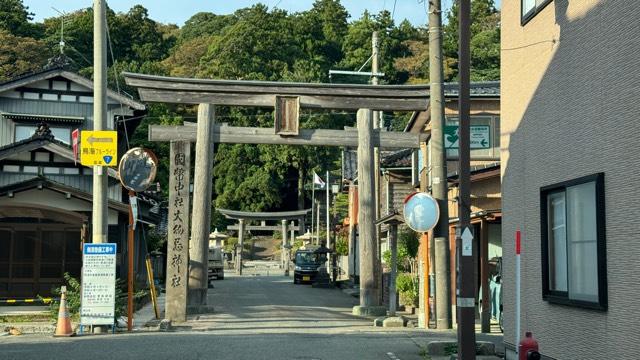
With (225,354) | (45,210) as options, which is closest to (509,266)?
(225,354)

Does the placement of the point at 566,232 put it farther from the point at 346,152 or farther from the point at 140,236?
the point at 346,152

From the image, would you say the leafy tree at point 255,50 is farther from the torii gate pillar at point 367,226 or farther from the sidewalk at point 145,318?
the torii gate pillar at point 367,226

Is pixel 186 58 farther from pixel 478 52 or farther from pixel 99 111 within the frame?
pixel 99 111

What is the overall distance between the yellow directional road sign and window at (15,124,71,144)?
49.7ft

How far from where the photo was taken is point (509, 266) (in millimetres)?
14109

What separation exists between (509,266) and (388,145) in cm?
969

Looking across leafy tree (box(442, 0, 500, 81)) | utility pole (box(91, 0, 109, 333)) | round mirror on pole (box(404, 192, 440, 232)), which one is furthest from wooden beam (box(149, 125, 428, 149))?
leafy tree (box(442, 0, 500, 81))

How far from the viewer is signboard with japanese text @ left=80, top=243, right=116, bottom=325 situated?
708 inches

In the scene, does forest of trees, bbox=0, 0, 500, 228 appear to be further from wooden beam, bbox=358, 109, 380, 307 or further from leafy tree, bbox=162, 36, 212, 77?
wooden beam, bbox=358, 109, 380, 307

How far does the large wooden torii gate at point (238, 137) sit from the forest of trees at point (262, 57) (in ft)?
108

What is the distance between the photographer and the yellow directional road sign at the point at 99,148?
59.7ft

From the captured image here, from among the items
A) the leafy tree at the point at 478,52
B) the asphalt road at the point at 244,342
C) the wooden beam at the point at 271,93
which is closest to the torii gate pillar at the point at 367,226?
the wooden beam at the point at 271,93

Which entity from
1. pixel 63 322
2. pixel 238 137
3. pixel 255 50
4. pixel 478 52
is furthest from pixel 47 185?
pixel 255 50

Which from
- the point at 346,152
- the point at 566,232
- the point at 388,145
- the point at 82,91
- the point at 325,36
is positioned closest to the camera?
the point at 566,232
